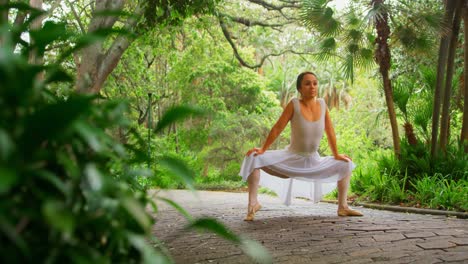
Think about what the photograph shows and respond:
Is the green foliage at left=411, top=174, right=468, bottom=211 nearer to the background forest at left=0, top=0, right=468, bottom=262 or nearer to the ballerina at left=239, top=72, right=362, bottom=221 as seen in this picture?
the background forest at left=0, top=0, right=468, bottom=262

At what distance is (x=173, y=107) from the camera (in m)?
1.26

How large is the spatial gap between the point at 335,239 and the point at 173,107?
139 inches

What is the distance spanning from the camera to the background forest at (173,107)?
955 millimetres

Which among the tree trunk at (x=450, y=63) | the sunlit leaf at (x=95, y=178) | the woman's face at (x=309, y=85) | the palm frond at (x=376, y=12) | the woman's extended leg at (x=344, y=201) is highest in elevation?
the palm frond at (x=376, y=12)

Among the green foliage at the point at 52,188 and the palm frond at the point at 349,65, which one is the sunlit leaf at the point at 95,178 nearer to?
the green foliage at the point at 52,188

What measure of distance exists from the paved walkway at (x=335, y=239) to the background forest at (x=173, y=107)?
1028mm

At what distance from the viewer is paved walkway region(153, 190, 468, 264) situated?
371 centimetres

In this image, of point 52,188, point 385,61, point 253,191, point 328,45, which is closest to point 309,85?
point 253,191

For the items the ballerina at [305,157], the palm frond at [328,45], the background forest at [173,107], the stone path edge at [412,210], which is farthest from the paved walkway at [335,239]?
the palm frond at [328,45]

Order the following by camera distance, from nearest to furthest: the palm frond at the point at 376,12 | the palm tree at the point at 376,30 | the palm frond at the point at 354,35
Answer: the palm frond at the point at 376,12 < the palm tree at the point at 376,30 < the palm frond at the point at 354,35

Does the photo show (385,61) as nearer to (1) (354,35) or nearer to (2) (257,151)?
(1) (354,35)

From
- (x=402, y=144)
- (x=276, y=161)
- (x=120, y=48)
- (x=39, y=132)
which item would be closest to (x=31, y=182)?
(x=39, y=132)

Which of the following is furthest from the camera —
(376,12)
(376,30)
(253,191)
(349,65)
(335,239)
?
(349,65)

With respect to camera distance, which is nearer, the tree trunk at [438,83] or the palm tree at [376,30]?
the tree trunk at [438,83]
